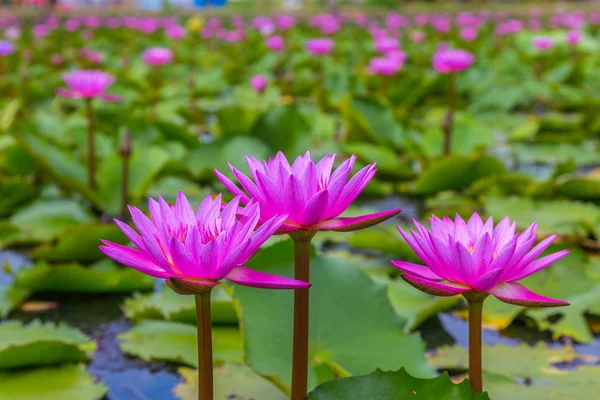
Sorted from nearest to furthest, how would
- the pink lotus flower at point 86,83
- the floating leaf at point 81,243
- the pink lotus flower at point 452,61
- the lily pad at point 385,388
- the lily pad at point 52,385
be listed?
the lily pad at point 385,388
the lily pad at point 52,385
the floating leaf at point 81,243
the pink lotus flower at point 86,83
the pink lotus flower at point 452,61

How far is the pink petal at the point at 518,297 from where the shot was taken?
57 centimetres

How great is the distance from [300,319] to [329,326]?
0.27 m

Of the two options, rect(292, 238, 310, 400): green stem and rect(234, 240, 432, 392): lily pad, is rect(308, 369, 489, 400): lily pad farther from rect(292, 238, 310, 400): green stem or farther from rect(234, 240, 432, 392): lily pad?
rect(234, 240, 432, 392): lily pad

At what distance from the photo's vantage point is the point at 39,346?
0.96m

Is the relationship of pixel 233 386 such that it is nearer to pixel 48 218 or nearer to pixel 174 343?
pixel 174 343

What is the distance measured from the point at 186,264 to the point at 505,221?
1.05 feet

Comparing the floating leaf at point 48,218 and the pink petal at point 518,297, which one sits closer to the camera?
the pink petal at point 518,297

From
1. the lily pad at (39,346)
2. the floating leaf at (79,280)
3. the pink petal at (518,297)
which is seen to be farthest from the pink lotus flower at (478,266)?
the floating leaf at (79,280)

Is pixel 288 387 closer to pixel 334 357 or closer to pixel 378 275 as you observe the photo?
pixel 334 357

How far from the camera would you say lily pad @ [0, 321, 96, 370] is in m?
0.97

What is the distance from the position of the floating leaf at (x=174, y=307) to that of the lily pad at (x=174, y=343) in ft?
0.05

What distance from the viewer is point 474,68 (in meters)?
3.73

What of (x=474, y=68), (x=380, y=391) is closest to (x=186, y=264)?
(x=380, y=391)

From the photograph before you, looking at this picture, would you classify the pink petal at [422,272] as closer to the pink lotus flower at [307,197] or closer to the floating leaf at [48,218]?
the pink lotus flower at [307,197]
